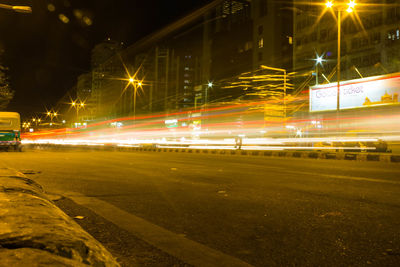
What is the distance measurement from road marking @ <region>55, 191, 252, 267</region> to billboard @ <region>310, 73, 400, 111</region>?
33698mm

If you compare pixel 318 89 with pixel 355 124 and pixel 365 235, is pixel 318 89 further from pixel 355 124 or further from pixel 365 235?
pixel 365 235

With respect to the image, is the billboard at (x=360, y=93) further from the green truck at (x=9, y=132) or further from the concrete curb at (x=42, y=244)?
the concrete curb at (x=42, y=244)

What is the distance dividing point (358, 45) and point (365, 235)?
48.2 meters

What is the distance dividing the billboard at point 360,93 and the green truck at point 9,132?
1178 inches

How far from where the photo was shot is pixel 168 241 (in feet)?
14.3

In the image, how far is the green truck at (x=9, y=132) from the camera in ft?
104

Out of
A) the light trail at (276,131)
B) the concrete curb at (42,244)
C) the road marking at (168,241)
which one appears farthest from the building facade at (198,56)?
the concrete curb at (42,244)

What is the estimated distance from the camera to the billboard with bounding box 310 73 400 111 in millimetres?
34125

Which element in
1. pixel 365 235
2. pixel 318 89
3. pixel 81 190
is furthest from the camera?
pixel 318 89

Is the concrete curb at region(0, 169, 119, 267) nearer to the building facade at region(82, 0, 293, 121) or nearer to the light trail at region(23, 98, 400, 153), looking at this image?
the light trail at region(23, 98, 400, 153)

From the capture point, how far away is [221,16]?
90.6 metres

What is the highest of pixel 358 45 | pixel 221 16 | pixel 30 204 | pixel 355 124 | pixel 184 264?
pixel 221 16

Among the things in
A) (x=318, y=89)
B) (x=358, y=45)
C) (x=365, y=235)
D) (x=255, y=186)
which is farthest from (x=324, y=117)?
(x=365, y=235)

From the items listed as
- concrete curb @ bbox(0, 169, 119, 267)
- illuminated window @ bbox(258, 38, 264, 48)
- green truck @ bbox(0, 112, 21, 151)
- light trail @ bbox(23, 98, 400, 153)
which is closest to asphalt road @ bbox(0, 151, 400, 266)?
concrete curb @ bbox(0, 169, 119, 267)
